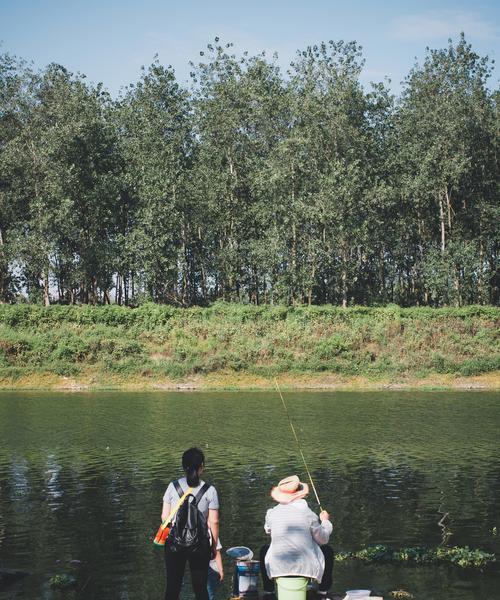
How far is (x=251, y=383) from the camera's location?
169ft

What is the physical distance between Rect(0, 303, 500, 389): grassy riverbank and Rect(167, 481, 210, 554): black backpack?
4169cm

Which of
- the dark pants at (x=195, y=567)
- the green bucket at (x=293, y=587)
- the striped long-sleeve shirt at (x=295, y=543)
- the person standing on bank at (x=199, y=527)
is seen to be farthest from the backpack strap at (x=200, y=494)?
the green bucket at (x=293, y=587)

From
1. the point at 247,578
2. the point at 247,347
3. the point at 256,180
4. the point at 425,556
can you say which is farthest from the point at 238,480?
the point at 256,180

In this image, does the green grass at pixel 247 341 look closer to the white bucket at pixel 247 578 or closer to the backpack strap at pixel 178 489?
the white bucket at pixel 247 578

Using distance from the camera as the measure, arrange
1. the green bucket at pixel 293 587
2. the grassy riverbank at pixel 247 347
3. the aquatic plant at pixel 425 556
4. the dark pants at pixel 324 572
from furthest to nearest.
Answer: the grassy riverbank at pixel 247 347, the aquatic plant at pixel 425 556, the dark pants at pixel 324 572, the green bucket at pixel 293 587

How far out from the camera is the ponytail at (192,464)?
9.02 metres

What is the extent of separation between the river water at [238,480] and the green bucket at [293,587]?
2.38 m

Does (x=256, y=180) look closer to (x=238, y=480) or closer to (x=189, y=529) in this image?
(x=238, y=480)

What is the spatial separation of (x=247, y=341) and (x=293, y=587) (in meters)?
46.4

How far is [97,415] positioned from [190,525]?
27.6 m

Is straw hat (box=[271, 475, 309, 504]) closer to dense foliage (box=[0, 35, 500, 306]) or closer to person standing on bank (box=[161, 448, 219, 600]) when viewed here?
person standing on bank (box=[161, 448, 219, 600])

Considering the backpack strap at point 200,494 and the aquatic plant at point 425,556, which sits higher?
the backpack strap at point 200,494

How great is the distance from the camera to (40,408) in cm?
3856

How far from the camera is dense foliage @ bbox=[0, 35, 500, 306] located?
66312 mm
